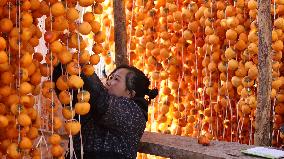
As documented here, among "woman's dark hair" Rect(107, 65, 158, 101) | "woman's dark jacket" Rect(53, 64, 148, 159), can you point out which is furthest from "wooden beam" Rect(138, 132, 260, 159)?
"woman's dark hair" Rect(107, 65, 158, 101)

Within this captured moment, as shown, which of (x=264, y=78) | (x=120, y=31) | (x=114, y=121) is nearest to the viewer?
(x=114, y=121)

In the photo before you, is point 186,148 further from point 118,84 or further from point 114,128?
point 118,84

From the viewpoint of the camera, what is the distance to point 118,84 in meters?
3.36

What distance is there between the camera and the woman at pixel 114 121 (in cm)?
300

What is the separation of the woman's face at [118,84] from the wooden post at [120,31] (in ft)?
1.90

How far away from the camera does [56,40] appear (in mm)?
2303

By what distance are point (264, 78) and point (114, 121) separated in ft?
3.35

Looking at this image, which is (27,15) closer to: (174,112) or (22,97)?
(22,97)

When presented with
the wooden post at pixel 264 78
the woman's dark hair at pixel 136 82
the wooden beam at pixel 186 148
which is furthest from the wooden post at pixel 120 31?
the wooden post at pixel 264 78

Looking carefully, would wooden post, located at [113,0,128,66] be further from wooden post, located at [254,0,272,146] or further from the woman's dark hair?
wooden post, located at [254,0,272,146]

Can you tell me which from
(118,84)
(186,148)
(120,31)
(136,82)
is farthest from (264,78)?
(120,31)

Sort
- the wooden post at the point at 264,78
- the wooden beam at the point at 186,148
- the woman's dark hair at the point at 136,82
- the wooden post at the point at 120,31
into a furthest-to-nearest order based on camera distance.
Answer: the wooden post at the point at 120,31 < the woman's dark hair at the point at 136,82 < the wooden post at the point at 264,78 < the wooden beam at the point at 186,148

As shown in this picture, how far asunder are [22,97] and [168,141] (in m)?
1.40

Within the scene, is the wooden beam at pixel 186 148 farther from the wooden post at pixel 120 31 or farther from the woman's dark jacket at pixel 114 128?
the wooden post at pixel 120 31
